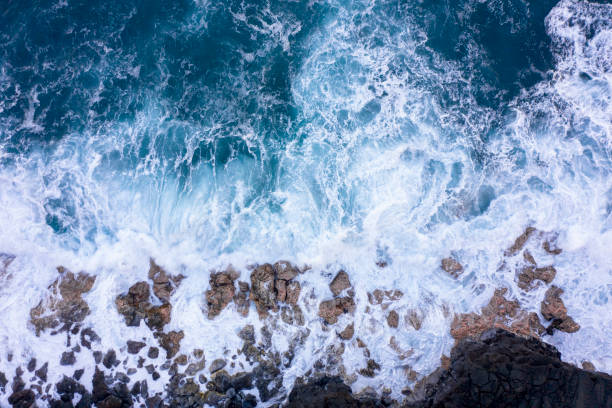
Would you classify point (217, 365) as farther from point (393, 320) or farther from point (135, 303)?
point (393, 320)

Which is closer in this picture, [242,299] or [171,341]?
[171,341]

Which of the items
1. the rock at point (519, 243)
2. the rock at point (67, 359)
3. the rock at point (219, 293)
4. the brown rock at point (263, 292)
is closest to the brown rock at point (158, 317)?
the rock at point (219, 293)

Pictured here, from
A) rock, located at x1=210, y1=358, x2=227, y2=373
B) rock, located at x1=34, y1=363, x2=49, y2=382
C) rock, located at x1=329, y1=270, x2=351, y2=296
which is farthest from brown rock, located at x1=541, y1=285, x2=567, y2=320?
rock, located at x1=34, y1=363, x2=49, y2=382

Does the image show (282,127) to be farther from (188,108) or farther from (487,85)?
(487,85)

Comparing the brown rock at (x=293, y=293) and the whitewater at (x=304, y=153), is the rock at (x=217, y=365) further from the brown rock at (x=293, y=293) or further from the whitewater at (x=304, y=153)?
the brown rock at (x=293, y=293)

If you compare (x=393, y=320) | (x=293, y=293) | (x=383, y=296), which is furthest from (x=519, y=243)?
(x=293, y=293)

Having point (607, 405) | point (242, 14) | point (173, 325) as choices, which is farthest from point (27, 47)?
point (607, 405)

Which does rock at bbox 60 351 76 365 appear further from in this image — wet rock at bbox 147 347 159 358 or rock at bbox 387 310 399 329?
rock at bbox 387 310 399 329
